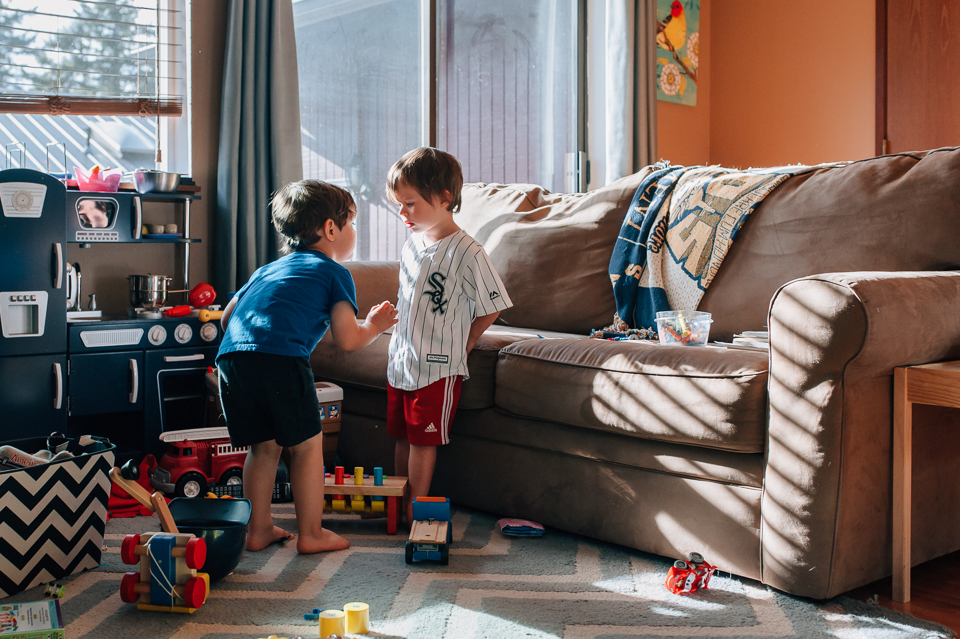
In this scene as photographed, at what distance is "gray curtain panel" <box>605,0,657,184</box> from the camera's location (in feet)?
13.5

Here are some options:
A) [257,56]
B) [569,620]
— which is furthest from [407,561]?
[257,56]

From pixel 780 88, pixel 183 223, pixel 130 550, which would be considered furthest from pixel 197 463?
pixel 780 88

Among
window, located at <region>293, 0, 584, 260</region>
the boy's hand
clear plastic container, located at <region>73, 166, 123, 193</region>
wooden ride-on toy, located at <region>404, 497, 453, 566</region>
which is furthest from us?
window, located at <region>293, 0, 584, 260</region>

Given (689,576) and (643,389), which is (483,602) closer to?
(689,576)

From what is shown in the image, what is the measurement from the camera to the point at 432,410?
1.86 meters

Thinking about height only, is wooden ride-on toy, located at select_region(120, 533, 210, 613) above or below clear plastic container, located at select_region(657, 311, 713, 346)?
below

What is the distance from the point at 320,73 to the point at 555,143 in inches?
57.4

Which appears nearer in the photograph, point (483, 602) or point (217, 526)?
point (483, 602)

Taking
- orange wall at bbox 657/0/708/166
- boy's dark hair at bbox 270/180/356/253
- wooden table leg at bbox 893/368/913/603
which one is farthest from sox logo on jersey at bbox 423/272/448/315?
→ orange wall at bbox 657/0/708/166

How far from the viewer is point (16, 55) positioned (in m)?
2.68

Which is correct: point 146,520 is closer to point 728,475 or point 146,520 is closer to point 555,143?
point 728,475

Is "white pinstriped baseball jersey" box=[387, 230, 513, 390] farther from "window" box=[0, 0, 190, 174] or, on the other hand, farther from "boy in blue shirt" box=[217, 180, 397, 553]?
"window" box=[0, 0, 190, 174]

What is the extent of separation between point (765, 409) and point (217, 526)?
3.58ft

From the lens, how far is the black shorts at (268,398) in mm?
1673
